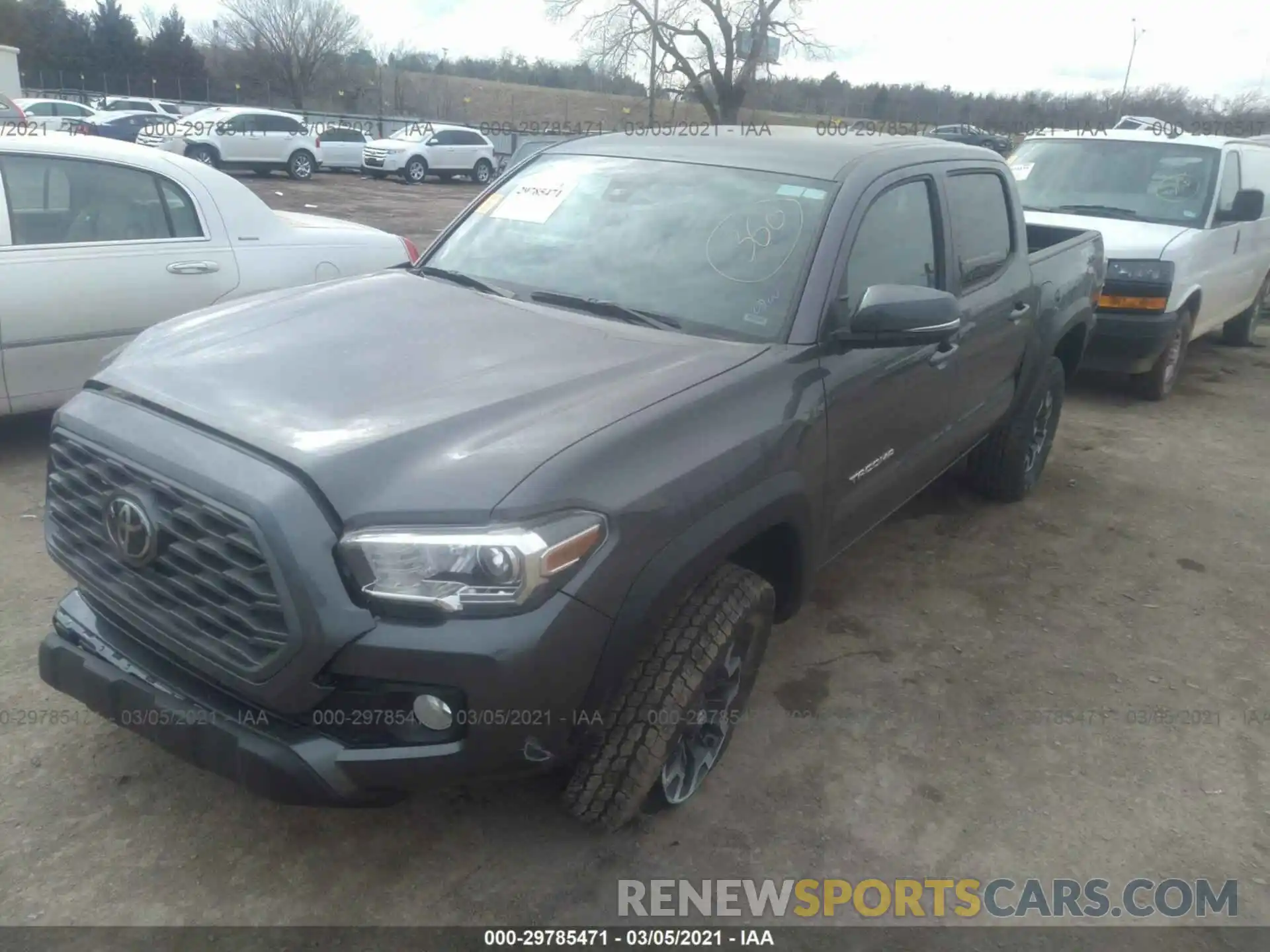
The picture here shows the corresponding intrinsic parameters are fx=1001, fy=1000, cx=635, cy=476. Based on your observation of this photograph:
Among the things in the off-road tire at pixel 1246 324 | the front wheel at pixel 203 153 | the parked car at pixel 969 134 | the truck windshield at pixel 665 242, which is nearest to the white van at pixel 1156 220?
the off-road tire at pixel 1246 324

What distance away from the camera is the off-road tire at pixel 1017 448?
505 centimetres

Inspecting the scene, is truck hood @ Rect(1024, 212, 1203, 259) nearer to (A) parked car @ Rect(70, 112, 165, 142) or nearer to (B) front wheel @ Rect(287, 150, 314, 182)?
(B) front wheel @ Rect(287, 150, 314, 182)

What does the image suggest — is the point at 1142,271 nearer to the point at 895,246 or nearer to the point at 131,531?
the point at 895,246

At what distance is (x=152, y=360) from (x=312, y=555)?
102 centimetres

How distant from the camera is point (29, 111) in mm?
26516

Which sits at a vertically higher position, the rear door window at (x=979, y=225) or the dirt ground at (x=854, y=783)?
the rear door window at (x=979, y=225)

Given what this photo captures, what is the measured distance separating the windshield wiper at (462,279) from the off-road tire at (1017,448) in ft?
9.08

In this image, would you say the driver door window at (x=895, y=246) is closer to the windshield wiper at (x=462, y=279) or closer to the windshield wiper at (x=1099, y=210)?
the windshield wiper at (x=462, y=279)

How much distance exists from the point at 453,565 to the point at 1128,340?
21.1ft

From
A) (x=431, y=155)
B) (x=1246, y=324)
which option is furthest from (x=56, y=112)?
(x=1246, y=324)

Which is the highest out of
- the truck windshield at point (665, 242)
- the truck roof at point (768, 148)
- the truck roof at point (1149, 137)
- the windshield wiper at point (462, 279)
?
the truck roof at point (1149, 137)

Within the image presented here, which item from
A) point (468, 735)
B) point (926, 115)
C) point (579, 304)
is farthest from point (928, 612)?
point (926, 115)

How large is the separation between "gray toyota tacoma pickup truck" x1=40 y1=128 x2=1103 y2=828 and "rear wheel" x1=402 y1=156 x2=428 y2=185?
25.8 metres

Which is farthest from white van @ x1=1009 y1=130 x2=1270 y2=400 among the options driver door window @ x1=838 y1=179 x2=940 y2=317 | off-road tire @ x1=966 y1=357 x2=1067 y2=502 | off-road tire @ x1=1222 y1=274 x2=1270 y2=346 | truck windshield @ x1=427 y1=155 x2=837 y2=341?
truck windshield @ x1=427 y1=155 x2=837 y2=341
